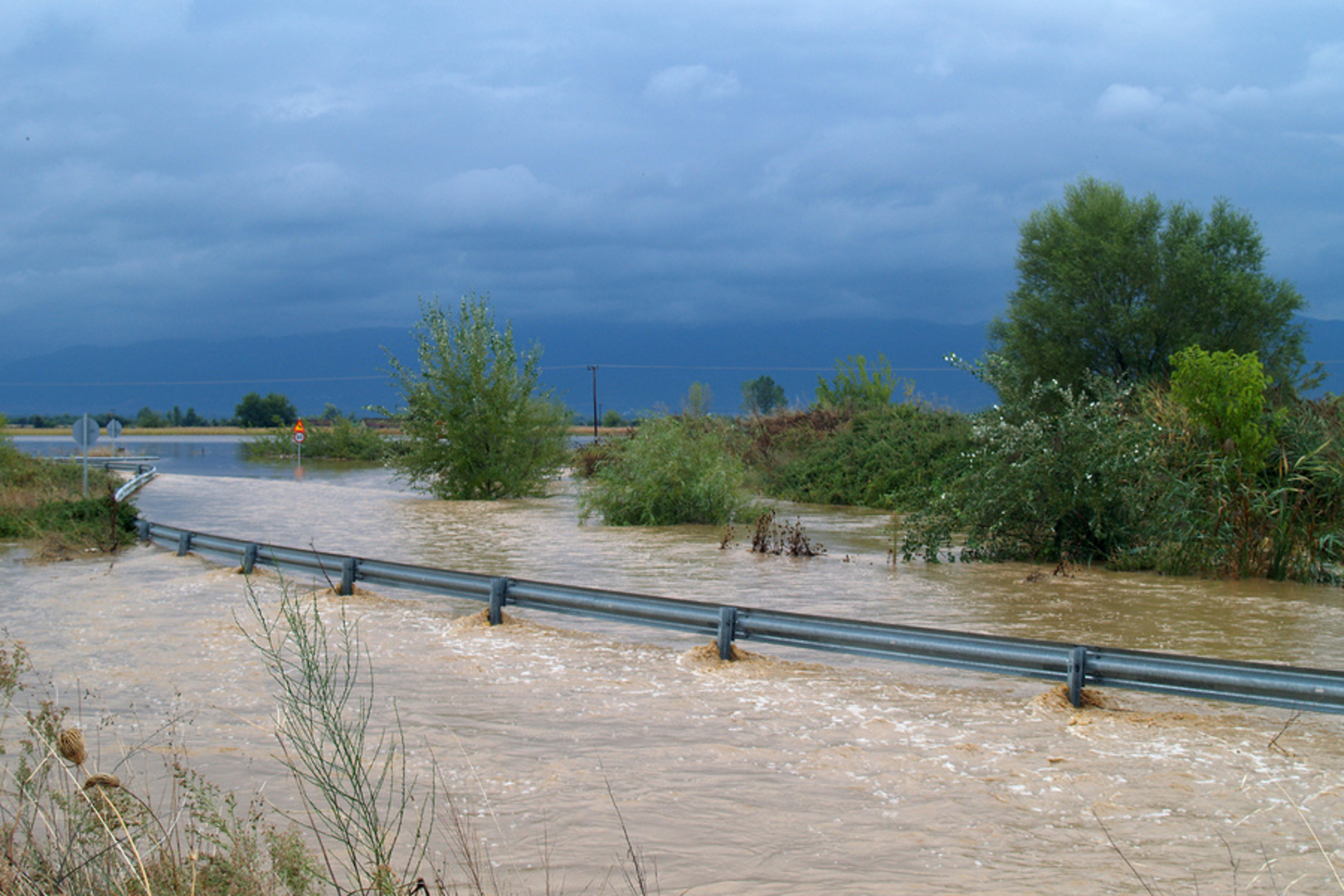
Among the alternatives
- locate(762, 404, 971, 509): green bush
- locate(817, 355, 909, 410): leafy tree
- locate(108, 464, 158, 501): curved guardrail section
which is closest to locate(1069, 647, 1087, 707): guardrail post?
locate(108, 464, 158, 501): curved guardrail section

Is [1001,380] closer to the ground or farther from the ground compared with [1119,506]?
farther from the ground

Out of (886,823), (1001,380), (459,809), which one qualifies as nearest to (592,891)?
(459,809)

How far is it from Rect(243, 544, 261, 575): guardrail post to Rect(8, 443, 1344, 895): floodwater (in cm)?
30

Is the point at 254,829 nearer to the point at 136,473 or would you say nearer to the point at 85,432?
the point at 85,432

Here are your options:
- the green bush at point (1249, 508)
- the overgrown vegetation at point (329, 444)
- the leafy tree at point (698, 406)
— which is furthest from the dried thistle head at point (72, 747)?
the overgrown vegetation at point (329, 444)

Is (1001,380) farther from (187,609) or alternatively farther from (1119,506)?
(187,609)

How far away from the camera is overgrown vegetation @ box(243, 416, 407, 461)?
→ 257ft

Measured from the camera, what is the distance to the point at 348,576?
13.4m

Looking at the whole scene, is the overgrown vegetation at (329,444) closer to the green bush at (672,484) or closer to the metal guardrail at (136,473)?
the metal guardrail at (136,473)

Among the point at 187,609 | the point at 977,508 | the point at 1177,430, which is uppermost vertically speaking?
the point at 1177,430

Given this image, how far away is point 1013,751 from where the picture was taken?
275 inches

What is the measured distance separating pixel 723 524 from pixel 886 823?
64.2 feet

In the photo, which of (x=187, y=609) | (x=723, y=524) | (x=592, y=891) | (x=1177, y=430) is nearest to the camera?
(x=592, y=891)

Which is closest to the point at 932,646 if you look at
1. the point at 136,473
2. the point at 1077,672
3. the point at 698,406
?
the point at 1077,672
